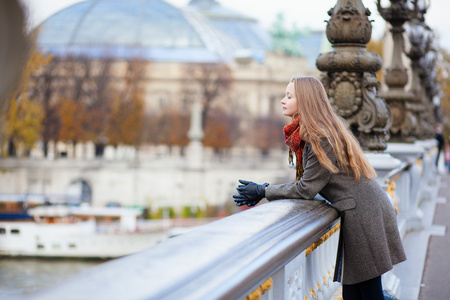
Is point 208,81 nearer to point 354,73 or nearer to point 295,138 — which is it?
point 354,73

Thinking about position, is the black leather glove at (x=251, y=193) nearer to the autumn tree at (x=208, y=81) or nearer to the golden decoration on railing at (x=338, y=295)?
the golden decoration on railing at (x=338, y=295)

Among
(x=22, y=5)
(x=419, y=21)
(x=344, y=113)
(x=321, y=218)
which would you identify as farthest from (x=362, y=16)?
(x=419, y=21)

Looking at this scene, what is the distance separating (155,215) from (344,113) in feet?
159

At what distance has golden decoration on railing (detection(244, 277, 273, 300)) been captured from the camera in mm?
1997

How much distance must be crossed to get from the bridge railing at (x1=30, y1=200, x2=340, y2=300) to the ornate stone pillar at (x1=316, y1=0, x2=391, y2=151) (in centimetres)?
215

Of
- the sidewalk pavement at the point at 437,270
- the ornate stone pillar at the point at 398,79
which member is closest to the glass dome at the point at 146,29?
the ornate stone pillar at the point at 398,79

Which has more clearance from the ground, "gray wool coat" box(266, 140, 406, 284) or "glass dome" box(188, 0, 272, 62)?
"glass dome" box(188, 0, 272, 62)

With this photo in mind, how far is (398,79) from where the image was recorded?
9266 mm

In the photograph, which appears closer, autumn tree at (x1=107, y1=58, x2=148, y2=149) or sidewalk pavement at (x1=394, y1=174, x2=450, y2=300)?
sidewalk pavement at (x1=394, y1=174, x2=450, y2=300)

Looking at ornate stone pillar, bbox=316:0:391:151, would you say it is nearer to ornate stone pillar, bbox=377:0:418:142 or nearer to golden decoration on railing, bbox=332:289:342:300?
golden decoration on railing, bbox=332:289:342:300

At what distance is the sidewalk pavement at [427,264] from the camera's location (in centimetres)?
502

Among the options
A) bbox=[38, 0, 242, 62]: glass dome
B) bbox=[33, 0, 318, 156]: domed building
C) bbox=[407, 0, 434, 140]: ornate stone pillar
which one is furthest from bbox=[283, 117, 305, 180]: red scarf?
bbox=[38, 0, 242, 62]: glass dome

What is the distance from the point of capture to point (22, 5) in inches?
30.9

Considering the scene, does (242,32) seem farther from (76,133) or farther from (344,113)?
(344,113)
